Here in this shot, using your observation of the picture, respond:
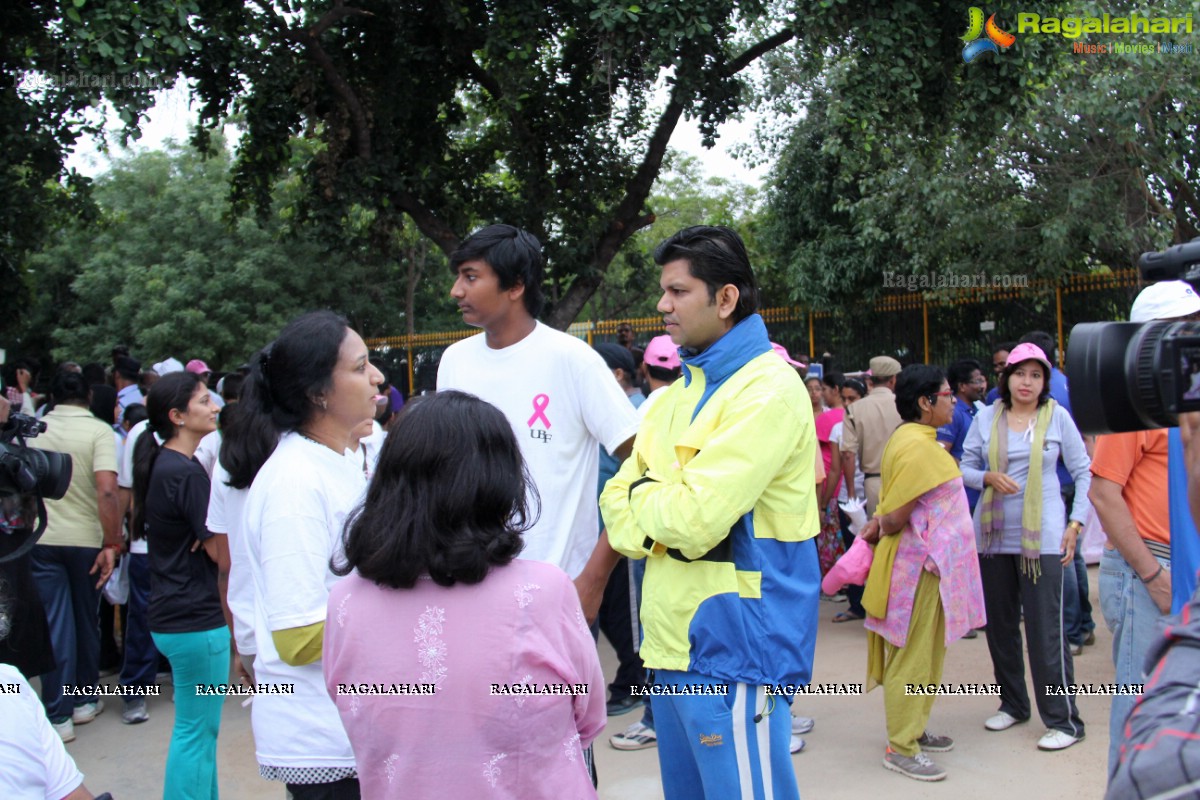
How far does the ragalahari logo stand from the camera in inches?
336

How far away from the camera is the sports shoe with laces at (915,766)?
459 centimetres

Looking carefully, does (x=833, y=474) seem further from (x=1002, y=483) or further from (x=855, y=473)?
(x=1002, y=483)

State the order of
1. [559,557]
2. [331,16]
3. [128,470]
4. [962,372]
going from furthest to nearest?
[331,16] < [962,372] < [128,470] < [559,557]

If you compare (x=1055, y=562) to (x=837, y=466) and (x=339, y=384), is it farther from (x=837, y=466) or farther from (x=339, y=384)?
(x=339, y=384)

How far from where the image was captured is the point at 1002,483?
198 inches

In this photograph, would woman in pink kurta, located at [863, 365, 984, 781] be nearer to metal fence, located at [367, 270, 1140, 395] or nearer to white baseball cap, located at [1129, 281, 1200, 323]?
white baseball cap, located at [1129, 281, 1200, 323]

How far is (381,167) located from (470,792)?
30.8 feet

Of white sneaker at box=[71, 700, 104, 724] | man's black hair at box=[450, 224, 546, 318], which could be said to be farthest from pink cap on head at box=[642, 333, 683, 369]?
white sneaker at box=[71, 700, 104, 724]

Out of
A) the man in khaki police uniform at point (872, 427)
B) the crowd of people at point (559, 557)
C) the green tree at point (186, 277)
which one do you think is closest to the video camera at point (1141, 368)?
the crowd of people at point (559, 557)

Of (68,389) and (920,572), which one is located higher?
(68,389)

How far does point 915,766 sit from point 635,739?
4.56 ft

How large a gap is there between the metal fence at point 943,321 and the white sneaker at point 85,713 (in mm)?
7129

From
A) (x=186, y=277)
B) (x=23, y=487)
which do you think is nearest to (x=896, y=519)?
(x=23, y=487)

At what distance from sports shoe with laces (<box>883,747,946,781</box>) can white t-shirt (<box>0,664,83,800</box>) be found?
12.2ft
